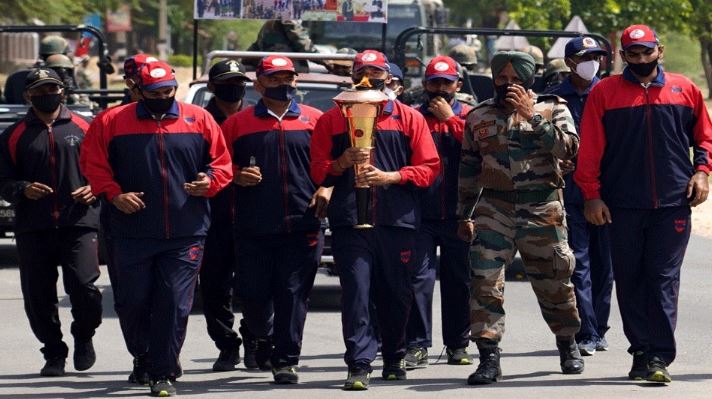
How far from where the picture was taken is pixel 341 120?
9992 mm

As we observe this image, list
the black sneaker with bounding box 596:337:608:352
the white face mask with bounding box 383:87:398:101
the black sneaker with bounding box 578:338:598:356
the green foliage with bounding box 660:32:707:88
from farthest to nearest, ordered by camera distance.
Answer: the green foliage with bounding box 660:32:707:88, the black sneaker with bounding box 596:337:608:352, the black sneaker with bounding box 578:338:598:356, the white face mask with bounding box 383:87:398:101

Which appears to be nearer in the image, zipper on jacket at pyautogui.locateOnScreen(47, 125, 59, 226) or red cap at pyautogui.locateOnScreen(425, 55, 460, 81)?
zipper on jacket at pyautogui.locateOnScreen(47, 125, 59, 226)

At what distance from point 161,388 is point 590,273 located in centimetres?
329

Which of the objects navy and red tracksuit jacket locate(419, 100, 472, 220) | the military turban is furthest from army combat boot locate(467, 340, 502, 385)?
the military turban

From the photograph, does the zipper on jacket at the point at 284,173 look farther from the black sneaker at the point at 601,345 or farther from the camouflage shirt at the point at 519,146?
the black sneaker at the point at 601,345

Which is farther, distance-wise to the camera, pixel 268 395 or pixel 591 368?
pixel 591 368

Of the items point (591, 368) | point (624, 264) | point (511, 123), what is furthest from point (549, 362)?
point (511, 123)

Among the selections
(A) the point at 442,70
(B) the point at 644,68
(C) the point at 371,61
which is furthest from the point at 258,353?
(B) the point at 644,68

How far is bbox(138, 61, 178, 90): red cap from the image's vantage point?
9602 millimetres

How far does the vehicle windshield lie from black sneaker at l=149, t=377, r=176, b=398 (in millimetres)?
4837

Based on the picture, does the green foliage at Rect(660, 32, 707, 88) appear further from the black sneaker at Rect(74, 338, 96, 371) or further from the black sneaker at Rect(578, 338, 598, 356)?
the black sneaker at Rect(74, 338, 96, 371)

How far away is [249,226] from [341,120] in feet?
2.88

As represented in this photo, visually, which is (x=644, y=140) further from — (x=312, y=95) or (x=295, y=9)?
(x=295, y=9)

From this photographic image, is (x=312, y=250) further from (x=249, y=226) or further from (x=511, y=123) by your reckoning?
(x=511, y=123)
